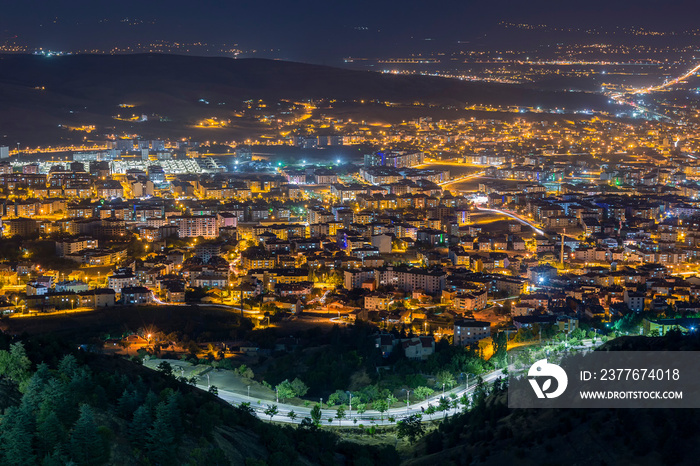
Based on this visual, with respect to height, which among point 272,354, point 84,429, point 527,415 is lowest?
point 272,354

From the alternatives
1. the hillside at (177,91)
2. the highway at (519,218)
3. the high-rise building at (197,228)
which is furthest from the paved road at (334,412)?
the hillside at (177,91)

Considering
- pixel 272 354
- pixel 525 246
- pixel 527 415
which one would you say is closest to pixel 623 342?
pixel 527 415

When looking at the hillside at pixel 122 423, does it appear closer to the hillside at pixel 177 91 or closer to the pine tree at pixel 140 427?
the pine tree at pixel 140 427

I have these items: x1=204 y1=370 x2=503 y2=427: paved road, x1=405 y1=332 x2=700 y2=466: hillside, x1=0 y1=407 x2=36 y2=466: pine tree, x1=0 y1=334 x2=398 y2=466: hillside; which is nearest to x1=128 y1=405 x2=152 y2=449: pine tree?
x1=0 y1=334 x2=398 y2=466: hillside

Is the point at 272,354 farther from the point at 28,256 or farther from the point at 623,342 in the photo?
the point at 28,256

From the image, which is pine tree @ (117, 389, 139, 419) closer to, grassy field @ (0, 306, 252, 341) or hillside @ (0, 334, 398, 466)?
hillside @ (0, 334, 398, 466)
